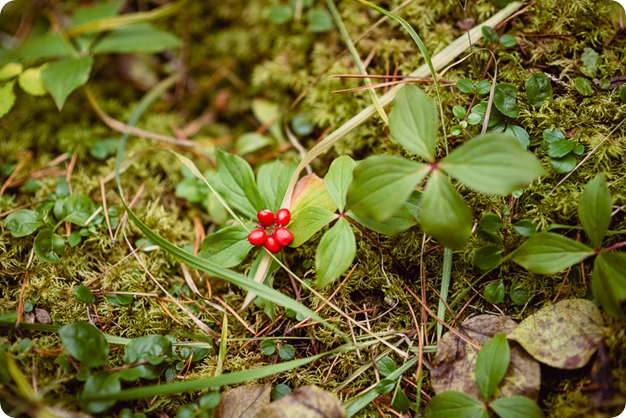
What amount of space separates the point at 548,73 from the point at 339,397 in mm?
1934

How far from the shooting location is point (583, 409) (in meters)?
1.67

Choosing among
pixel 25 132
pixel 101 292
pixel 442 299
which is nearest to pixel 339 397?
pixel 442 299

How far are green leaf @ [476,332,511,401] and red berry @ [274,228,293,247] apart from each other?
37.4 inches

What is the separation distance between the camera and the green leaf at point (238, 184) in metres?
2.21

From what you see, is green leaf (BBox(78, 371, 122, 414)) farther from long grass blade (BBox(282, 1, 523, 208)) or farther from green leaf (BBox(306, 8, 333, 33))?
green leaf (BBox(306, 8, 333, 33))

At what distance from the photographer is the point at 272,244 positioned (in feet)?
6.63

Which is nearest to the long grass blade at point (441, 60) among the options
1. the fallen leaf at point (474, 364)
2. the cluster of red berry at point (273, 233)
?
the cluster of red berry at point (273, 233)

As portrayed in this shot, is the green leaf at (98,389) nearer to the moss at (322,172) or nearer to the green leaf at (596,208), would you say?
the moss at (322,172)

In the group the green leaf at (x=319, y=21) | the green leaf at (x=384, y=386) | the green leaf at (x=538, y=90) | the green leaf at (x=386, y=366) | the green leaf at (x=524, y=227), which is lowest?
the green leaf at (x=384, y=386)

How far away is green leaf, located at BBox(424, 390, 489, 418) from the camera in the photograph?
1.70 metres

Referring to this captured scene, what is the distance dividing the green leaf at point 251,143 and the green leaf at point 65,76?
0.99m

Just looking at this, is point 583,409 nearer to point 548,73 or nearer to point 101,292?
point 548,73

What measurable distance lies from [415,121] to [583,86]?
984mm

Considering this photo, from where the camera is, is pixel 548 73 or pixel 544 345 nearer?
pixel 544 345
